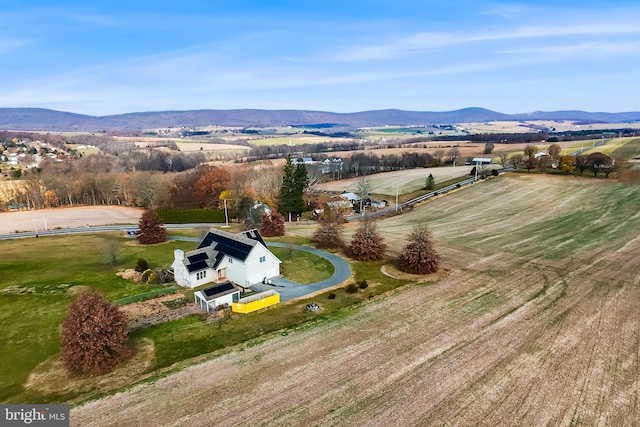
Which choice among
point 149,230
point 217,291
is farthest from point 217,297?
point 149,230

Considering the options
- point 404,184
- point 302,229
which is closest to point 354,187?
point 404,184

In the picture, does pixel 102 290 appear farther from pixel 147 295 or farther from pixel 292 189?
pixel 292 189

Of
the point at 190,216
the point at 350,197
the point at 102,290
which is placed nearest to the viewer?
the point at 102,290

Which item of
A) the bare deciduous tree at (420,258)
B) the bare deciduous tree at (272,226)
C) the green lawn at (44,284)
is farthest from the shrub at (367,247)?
the green lawn at (44,284)

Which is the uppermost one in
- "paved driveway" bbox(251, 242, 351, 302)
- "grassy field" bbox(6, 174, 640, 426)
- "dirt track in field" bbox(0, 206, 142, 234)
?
"grassy field" bbox(6, 174, 640, 426)

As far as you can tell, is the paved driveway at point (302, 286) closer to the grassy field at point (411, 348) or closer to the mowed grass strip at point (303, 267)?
the mowed grass strip at point (303, 267)

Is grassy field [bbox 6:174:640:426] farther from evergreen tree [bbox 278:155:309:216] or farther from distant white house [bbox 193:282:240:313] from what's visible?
evergreen tree [bbox 278:155:309:216]

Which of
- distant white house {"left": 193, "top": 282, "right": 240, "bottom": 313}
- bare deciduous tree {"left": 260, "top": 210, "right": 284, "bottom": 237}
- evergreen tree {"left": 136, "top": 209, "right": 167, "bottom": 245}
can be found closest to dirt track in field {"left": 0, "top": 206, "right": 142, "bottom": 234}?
evergreen tree {"left": 136, "top": 209, "right": 167, "bottom": 245}
